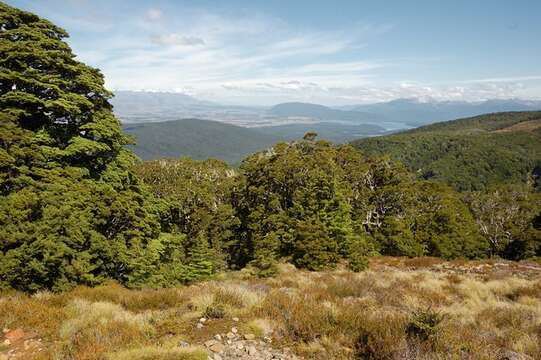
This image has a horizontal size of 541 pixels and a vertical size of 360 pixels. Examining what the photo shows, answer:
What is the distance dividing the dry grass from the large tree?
5.71 feet

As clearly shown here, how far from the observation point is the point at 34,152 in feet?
45.3

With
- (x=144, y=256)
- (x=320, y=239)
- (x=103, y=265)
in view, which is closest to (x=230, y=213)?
A: (x=320, y=239)

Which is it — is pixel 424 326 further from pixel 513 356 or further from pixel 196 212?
pixel 196 212

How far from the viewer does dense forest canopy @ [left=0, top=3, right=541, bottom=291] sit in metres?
12.3

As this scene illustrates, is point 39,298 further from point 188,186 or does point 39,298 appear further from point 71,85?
point 188,186

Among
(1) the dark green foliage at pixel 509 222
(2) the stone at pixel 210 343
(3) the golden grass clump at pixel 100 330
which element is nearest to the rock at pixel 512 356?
(2) the stone at pixel 210 343

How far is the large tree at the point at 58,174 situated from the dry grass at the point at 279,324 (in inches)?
68.5

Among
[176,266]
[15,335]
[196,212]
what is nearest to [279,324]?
[15,335]

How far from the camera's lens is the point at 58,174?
46.6 feet

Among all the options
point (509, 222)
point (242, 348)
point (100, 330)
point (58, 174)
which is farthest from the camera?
point (509, 222)

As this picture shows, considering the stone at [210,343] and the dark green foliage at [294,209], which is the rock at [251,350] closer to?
the stone at [210,343]

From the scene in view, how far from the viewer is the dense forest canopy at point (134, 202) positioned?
12.3 m

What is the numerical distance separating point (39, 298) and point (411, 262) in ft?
75.4

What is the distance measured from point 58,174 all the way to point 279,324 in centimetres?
1138
